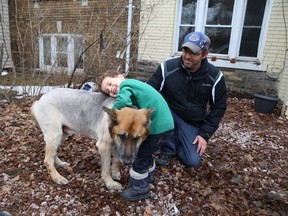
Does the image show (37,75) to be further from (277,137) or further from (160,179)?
(277,137)

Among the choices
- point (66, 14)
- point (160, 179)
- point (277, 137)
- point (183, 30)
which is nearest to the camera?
point (160, 179)

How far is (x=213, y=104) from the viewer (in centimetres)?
376

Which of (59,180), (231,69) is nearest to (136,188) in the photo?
(59,180)

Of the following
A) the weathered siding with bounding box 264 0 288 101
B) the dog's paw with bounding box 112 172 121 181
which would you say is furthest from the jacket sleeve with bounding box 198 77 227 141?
the weathered siding with bounding box 264 0 288 101

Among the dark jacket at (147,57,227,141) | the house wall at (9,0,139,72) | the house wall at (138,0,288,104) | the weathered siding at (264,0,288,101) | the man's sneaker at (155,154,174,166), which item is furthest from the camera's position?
the house wall at (138,0,288,104)

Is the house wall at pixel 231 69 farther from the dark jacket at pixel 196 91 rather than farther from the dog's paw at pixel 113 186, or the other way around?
the dog's paw at pixel 113 186

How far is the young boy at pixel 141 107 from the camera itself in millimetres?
2689

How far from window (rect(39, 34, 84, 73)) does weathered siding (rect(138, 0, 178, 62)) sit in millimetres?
2383

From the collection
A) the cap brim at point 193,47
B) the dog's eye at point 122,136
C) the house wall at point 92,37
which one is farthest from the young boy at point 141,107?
the house wall at point 92,37

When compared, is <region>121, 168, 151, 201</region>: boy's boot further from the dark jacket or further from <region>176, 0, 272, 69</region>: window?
<region>176, 0, 272, 69</region>: window

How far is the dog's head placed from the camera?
2385mm

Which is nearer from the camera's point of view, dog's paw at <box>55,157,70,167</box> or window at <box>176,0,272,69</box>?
dog's paw at <box>55,157,70,167</box>

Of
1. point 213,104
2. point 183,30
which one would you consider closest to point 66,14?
point 183,30

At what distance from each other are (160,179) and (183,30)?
6.68 m
